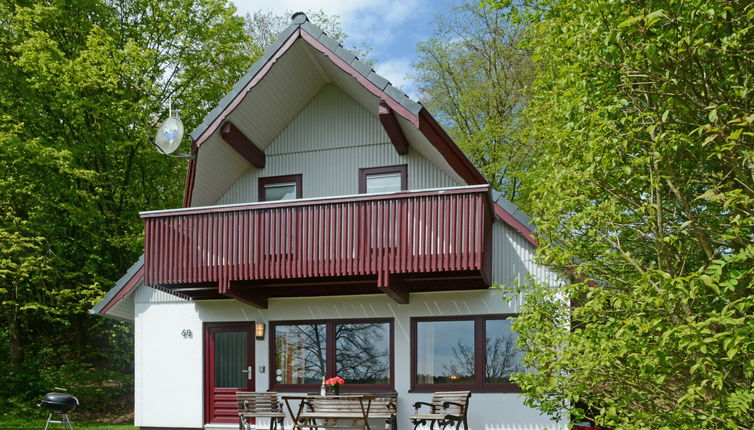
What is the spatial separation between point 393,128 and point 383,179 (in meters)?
1.22

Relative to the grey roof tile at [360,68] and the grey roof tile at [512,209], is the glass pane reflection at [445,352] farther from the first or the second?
the grey roof tile at [360,68]

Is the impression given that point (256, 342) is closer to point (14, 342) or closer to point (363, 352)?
point (363, 352)

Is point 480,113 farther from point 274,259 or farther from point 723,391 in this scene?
point 723,391

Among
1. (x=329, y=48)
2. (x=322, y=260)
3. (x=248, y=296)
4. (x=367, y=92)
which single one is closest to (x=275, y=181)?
(x=248, y=296)

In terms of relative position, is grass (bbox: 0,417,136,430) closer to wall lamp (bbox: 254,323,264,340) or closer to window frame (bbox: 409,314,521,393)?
wall lamp (bbox: 254,323,264,340)

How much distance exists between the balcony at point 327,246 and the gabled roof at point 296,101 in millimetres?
1261

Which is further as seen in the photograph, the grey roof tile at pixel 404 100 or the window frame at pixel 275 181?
the window frame at pixel 275 181

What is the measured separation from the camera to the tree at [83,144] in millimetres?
20000

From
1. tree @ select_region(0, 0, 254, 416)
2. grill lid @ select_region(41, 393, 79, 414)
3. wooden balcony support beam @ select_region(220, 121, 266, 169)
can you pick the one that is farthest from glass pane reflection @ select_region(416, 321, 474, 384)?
tree @ select_region(0, 0, 254, 416)

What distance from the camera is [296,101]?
48.1 feet

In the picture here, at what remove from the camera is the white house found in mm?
12367

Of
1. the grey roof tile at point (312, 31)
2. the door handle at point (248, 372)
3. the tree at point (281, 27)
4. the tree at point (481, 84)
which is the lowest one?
the door handle at point (248, 372)

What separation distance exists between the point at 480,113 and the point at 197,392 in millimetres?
15222

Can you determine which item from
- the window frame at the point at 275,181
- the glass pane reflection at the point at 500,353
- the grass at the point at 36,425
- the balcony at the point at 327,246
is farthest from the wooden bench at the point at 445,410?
the grass at the point at 36,425
